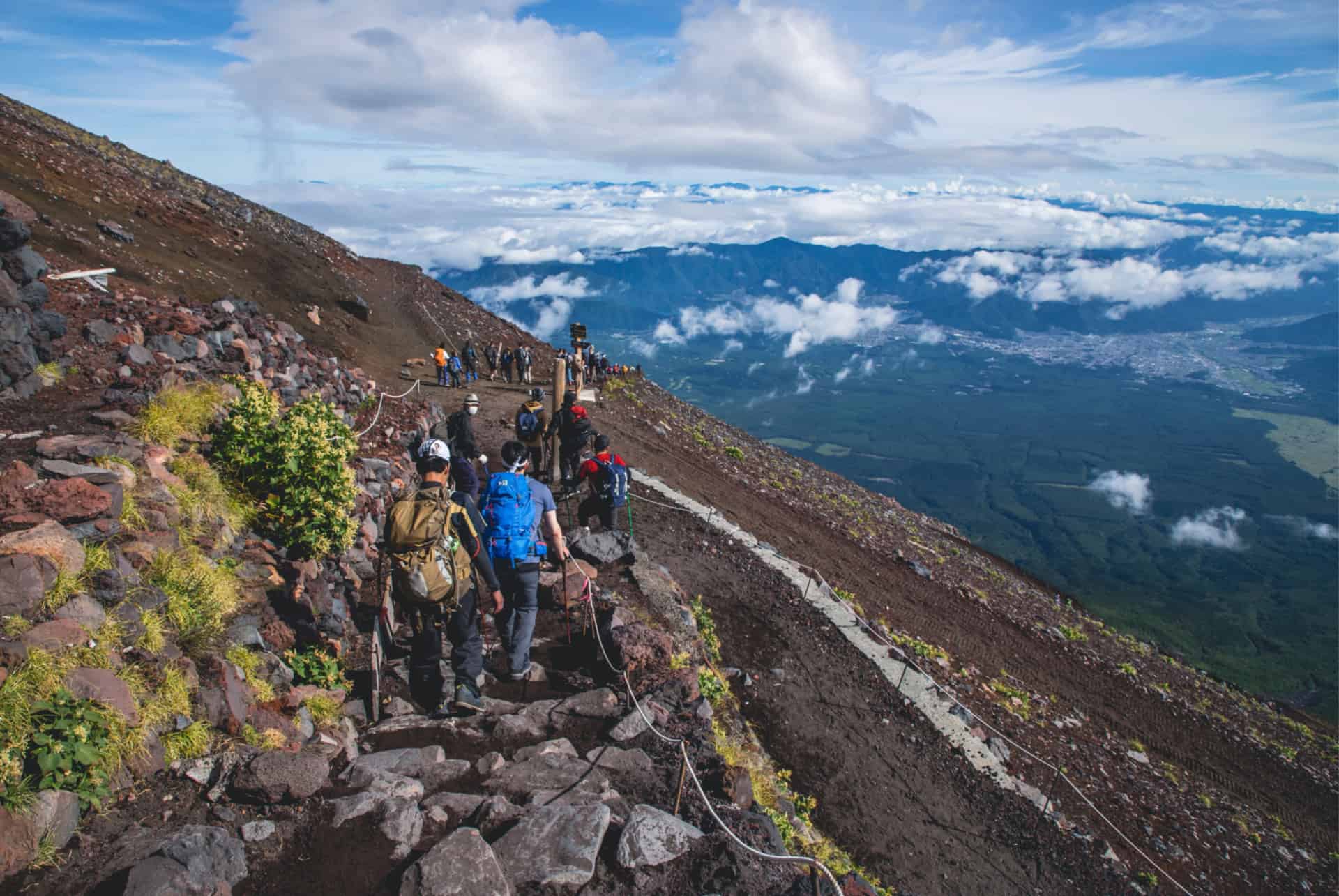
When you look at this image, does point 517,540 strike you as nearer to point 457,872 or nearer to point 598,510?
point 457,872

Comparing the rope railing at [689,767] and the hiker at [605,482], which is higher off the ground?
the hiker at [605,482]

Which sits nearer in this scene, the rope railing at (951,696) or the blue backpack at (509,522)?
the blue backpack at (509,522)

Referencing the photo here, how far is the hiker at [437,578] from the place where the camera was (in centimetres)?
625

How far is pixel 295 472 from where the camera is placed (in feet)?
27.5

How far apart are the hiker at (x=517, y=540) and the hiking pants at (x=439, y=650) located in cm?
53

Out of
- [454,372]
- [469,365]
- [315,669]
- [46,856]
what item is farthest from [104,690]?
[469,365]

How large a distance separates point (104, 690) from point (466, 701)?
3022mm

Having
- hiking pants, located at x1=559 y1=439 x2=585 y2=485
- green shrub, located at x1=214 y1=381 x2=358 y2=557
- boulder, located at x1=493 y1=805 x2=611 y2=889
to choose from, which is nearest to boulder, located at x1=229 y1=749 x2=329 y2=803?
boulder, located at x1=493 y1=805 x2=611 y2=889

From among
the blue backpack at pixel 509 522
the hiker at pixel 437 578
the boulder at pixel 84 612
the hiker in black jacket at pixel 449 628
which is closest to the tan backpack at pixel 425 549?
the hiker at pixel 437 578

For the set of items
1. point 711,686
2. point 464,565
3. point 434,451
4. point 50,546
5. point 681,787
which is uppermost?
point 434,451

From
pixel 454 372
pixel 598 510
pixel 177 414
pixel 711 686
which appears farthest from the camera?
pixel 454 372

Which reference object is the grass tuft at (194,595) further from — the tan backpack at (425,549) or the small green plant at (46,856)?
the small green plant at (46,856)

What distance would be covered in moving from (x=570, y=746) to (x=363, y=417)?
11.6 meters

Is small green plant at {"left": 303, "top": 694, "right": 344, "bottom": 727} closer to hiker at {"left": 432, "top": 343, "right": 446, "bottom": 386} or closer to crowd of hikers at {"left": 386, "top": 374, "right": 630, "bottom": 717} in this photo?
crowd of hikers at {"left": 386, "top": 374, "right": 630, "bottom": 717}
